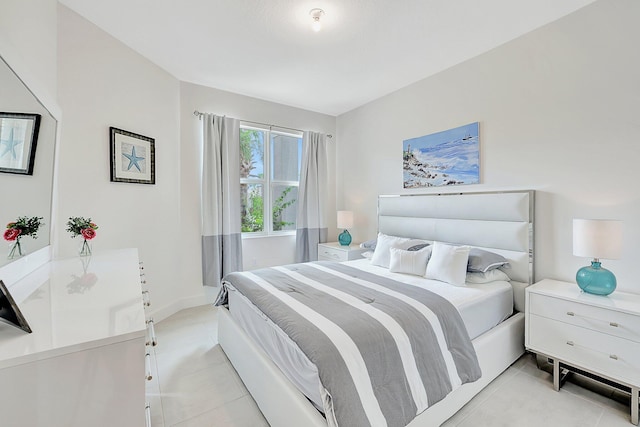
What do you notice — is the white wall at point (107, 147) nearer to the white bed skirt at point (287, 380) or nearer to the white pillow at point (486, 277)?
the white bed skirt at point (287, 380)

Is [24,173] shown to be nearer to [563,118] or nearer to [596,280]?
[596,280]

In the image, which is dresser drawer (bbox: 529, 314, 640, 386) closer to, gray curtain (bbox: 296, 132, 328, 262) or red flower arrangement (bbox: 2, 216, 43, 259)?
gray curtain (bbox: 296, 132, 328, 262)

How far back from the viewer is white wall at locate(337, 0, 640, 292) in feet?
6.67

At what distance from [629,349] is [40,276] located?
349 centimetres

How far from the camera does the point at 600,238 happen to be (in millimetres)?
1887

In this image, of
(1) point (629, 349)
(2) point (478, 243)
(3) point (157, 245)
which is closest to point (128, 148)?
(3) point (157, 245)

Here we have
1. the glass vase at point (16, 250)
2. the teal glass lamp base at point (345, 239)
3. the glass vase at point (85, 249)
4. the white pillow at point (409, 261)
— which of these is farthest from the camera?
the teal glass lamp base at point (345, 239)

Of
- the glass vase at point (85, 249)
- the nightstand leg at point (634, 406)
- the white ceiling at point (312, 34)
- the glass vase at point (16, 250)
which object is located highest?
the white ceiling at point (312, 34)

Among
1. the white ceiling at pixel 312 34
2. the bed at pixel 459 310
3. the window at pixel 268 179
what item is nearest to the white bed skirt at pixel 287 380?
the bed at pixel 459 310

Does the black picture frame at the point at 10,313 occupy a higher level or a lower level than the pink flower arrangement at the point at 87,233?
lower

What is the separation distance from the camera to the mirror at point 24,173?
1.11 m

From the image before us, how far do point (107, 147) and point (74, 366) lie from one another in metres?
2.44

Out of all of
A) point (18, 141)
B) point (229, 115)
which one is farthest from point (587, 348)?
point (229, 115)

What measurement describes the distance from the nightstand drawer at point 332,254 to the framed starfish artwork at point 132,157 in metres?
2.45
